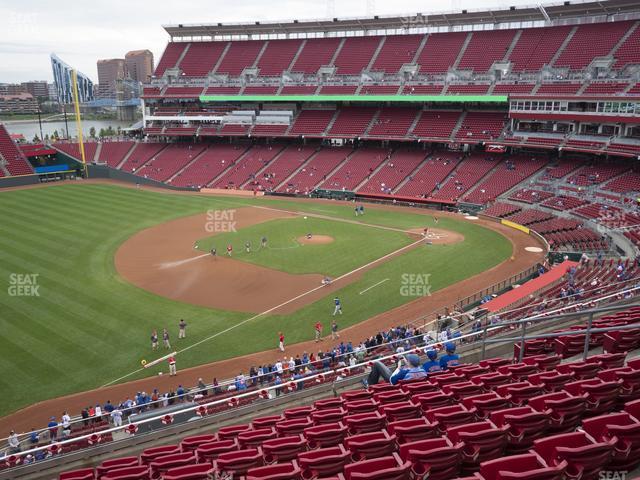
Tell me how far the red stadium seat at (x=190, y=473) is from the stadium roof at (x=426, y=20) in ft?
226

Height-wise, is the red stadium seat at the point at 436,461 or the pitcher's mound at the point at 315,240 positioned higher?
the pitcher's mound at the point at 315,240

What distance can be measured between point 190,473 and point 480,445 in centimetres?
445

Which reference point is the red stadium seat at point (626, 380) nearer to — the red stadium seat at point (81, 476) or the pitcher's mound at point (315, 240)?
the red stadium seat at point (81, 476)

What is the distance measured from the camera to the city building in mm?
168188

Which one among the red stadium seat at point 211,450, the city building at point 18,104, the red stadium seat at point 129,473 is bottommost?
the red stadium seat at point 129,473

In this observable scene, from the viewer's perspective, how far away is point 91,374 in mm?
23312

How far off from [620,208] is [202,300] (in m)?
36.7

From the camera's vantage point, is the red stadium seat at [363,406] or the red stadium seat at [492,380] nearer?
the red stadium seat at [363,406]

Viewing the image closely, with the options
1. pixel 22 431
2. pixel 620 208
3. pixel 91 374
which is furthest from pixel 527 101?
pixel 22 431

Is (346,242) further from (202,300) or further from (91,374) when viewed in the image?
(91,374)

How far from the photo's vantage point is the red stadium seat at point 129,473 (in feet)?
27.2
